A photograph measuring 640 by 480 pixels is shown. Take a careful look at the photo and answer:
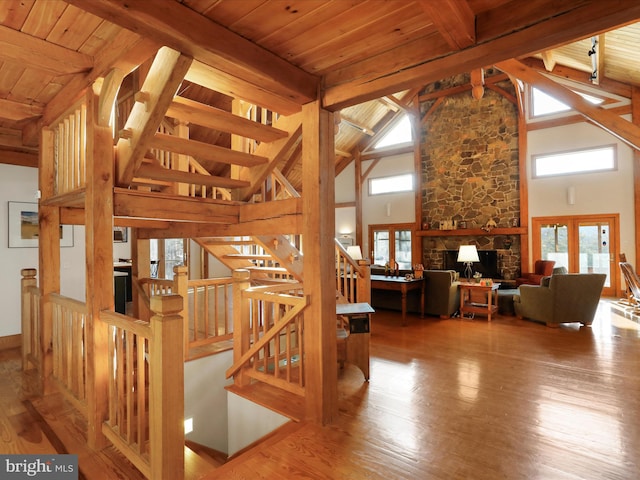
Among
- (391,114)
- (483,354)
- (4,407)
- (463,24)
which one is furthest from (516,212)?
(4,407)

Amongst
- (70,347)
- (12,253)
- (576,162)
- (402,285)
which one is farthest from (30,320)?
(576,162)

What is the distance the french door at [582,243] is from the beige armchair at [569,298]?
334cm

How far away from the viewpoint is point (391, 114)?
10.7 meters

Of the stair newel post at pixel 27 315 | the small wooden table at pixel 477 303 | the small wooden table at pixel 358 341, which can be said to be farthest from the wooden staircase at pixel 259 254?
the small wooden table at pixel 477 303

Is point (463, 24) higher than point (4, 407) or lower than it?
higher

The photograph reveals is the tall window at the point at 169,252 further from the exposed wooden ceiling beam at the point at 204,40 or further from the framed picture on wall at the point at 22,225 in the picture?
the exposed wooden ceiling beam at the point at 204,40

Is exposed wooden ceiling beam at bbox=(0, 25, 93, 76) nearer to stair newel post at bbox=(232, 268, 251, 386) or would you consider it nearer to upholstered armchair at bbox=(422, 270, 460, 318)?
stair newel post at bbox=(232, 268, 251, 386)

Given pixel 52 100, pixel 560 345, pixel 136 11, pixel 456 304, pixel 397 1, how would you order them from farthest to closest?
pixel 456 304
pixel 560 345
pixel 52 100
pixel 397 1
pixel 136 11

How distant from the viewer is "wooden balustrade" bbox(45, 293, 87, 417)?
238 cm

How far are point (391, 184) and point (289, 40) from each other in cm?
912

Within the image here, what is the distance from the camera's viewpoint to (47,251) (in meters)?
3.00

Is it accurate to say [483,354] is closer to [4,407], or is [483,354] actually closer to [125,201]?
[125,201]

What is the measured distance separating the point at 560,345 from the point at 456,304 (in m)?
1.92

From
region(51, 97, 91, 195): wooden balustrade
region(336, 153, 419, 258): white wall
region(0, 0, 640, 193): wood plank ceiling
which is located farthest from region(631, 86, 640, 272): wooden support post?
region(51, 97, 91, 195): wooden balustrade
